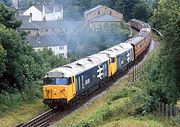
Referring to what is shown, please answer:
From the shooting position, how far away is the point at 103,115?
2314 centimetres

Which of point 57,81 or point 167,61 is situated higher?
point 167,61

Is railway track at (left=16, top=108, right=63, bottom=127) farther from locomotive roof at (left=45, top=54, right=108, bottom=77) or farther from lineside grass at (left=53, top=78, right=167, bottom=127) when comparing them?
locomotive roof at (left=45, top=54, right=108, bottom=77)

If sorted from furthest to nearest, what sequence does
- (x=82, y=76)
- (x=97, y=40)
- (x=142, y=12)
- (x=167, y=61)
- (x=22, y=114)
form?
(x=142, y=12) < (x=97, y=40) < (x=82, y=76) < (x=22, y=114) < (x=167, y=61)

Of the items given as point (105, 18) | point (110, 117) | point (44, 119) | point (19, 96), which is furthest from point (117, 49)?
point (105, 18)

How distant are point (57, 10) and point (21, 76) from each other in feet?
330

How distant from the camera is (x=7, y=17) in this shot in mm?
35406

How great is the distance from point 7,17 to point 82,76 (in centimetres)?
919

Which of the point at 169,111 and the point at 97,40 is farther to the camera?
the point at 97,40

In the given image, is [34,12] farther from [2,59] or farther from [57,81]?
[57,81]

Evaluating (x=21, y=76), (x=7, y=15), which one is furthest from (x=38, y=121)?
(x=7, y=15)

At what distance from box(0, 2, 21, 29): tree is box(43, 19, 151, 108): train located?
21.7ft

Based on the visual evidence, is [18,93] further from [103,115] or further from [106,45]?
[106,45]

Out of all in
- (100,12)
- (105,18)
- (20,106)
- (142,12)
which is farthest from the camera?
(100,12)

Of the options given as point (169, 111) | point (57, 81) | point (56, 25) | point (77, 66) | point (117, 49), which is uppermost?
point (77, 66)
